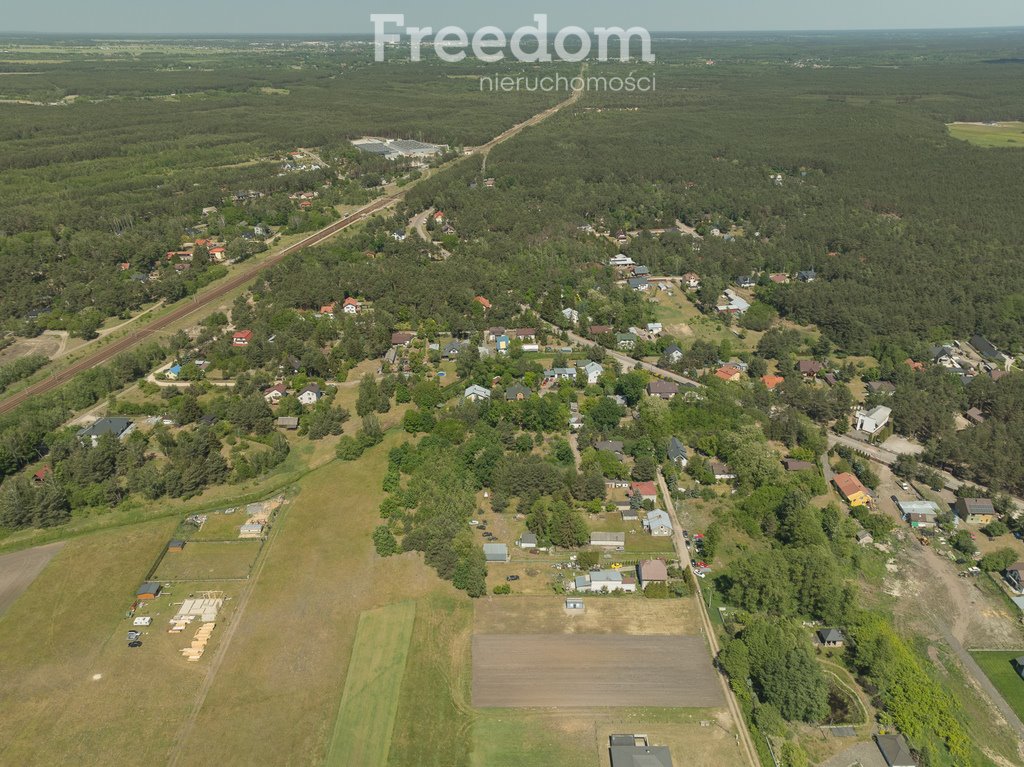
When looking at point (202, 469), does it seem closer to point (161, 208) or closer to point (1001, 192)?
point (161, 208)

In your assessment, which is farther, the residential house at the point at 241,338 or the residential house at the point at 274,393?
the residential house at the point at 241,338

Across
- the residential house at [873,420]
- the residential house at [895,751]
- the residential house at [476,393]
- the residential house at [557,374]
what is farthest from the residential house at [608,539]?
the residential house at [873,420]

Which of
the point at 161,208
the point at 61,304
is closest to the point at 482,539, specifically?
the point at 61,304

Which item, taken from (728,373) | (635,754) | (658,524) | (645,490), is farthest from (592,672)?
(728,373)

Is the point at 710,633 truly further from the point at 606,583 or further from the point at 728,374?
the point at 728,374

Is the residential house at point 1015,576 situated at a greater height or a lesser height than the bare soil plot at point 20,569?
greater

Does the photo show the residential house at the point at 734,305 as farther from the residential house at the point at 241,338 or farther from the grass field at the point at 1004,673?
the residential house at the point at 241,338
